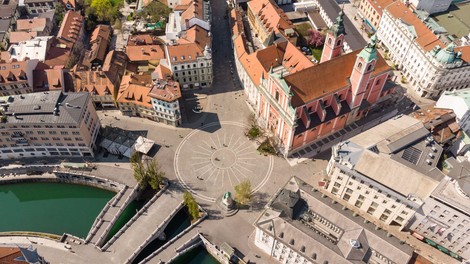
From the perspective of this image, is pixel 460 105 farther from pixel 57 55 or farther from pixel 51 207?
pixel 57 55

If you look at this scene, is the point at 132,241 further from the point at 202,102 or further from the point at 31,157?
the point at 202,102

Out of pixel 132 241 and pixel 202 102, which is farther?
pixel 202 102

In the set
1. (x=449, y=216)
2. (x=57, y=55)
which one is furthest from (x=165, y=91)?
(x=449, y=216)

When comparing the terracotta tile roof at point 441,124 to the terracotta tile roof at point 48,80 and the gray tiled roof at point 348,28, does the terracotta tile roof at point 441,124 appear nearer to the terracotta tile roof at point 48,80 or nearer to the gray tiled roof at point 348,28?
the gray tiled roof at point 348,28

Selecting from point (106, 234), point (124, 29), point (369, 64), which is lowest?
point (106, 234)

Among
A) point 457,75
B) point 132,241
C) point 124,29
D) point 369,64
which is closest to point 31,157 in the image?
point 132,241
